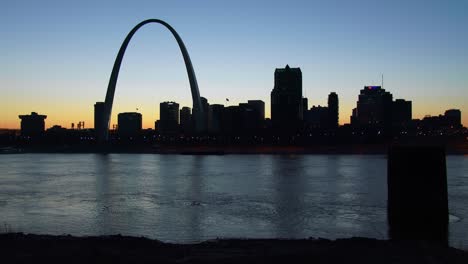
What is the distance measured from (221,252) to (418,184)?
7.45 metres

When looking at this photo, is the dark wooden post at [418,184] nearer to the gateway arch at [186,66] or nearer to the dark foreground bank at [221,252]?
the dark foreground bank at [221,252]

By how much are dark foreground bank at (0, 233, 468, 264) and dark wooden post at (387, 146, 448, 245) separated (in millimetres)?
2835

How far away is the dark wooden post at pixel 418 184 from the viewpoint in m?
15.8

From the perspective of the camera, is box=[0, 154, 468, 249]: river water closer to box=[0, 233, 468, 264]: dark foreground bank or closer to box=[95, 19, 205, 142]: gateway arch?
box=[0, 233, 468, 264]: dark foreground bank

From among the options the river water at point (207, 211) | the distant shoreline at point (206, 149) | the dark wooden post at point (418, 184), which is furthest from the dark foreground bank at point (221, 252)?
the distant shoreline at point (206, 149)

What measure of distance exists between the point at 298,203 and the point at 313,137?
15162cm

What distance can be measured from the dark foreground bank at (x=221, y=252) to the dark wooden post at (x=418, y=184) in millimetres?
2835

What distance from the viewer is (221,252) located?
37.4 feet

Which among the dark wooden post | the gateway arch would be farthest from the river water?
the gateway arch

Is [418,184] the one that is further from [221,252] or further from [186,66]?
[186,66]

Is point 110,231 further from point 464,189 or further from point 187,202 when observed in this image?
point 464,189

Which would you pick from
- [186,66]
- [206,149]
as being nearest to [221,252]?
[186,66]

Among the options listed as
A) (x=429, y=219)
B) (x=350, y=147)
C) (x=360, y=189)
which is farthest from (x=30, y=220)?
(x=350, y=147)

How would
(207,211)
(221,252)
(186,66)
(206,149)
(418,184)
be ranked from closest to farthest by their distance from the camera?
(221,252)
(418,184)
(207,211)
(186,66)
(206,149)
